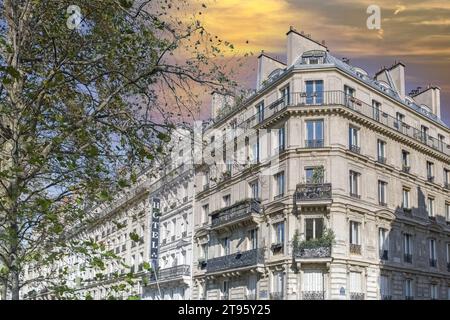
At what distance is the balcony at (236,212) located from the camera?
120 ft

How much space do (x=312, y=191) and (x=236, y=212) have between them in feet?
21.6

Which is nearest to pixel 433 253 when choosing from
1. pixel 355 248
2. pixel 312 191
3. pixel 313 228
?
pixel 355 248

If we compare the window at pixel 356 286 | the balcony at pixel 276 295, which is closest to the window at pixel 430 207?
the window at pixel 356 286

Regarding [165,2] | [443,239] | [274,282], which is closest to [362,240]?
[274,282]

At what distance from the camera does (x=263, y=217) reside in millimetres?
36188

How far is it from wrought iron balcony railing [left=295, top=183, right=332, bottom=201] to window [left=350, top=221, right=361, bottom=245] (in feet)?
8.32

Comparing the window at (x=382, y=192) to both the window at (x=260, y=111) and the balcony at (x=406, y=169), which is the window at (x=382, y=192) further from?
the window at (x=260, y=111)

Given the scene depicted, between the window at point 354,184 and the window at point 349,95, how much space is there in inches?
165

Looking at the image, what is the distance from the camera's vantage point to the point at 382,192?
3747cm

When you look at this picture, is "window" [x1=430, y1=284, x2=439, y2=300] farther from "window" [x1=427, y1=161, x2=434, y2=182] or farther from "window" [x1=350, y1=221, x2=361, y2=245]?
"window" [x1=350, y1=221, x2=361, y2=245]

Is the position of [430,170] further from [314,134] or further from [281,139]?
[281,139]

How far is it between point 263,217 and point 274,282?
13.7 ft
